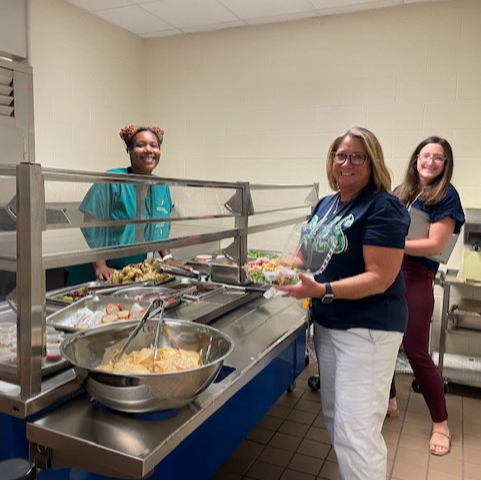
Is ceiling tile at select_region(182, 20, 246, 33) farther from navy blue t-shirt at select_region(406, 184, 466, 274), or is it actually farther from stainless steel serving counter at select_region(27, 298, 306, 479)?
stainless steel serving counter at select_region(27, 298, 306, 479)

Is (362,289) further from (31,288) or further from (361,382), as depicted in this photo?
(31,288)

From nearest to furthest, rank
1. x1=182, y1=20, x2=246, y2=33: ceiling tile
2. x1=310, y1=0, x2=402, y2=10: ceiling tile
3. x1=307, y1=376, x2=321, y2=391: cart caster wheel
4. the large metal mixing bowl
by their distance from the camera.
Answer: the large metal mixing bowl
x1=307, y1=376, x2=321, y2=391: cart caster wheel
x1=310, y1=0, x2=402, y2=10: ceiling tile
x1=182, y1=20, x2=246, y2=33: ceiling tile

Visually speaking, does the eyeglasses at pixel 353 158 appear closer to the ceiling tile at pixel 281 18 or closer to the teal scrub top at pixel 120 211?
the teal scrub top at pixel 120 211

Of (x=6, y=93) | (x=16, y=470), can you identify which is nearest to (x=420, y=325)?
(x=16, y=470)

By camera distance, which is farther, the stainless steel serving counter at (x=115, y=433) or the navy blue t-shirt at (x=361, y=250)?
the navy blue t-shirt at (x=361, y=250)

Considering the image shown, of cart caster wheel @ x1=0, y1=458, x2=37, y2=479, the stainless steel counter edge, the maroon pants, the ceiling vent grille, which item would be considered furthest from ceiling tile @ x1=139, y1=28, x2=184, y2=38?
cart caster wheel @ x1=0, y1=458, x2=37, y2=479

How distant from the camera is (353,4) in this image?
341 cm

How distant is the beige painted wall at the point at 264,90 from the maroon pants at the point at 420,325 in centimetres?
116

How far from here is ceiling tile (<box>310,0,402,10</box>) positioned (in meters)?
3.36

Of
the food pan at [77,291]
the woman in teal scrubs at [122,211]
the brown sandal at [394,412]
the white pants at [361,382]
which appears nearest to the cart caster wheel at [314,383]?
the brown sandal at [394,412]

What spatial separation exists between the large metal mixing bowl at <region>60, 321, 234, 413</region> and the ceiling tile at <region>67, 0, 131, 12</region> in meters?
2.91

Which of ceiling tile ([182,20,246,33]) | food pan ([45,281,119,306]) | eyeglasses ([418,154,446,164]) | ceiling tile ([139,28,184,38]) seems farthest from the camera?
ceiling tile ([139,28,184,38])

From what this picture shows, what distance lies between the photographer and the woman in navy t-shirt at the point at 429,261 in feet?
7.91

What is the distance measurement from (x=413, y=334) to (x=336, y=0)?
2338mm
